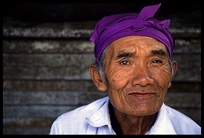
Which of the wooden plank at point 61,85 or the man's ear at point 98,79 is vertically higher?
the man's ear at point 98,79

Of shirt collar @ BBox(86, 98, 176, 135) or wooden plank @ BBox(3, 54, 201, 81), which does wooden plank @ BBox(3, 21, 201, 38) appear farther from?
shirt collar @ BBox(86, 98, 176, 135)

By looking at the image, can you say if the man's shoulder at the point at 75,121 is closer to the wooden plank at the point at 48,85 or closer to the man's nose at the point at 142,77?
the man's nose at the point at 142,77

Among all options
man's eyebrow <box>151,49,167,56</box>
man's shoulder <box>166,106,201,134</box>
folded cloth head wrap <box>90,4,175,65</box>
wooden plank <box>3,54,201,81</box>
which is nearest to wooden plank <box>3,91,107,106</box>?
wooden plank <box>3,54,201,81</box>

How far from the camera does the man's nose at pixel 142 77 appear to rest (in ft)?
5.64

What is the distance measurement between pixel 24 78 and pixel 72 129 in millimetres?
1465

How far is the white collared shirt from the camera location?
199 centimetres

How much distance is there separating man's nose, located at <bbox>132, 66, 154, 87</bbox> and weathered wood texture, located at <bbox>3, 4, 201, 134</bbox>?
1441mm

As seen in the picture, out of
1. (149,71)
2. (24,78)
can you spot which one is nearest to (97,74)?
(149,71)

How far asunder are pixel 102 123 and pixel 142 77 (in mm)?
660

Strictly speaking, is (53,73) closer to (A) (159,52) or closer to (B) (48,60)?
(B) (48,60)

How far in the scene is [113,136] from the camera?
6.61ft

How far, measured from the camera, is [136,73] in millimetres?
1784

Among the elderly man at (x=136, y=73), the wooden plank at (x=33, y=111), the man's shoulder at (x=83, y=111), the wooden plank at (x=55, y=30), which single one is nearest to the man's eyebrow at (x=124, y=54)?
the elderly man at (x=136, y=73)

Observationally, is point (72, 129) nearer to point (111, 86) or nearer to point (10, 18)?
point (111, 86)
